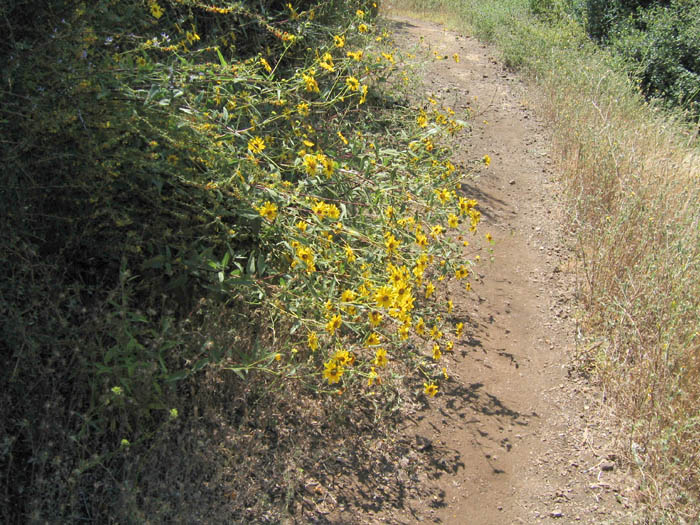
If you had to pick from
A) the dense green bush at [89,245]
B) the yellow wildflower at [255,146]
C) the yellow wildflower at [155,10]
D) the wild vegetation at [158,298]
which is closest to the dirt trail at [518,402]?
the wild vegetation at [158,298]

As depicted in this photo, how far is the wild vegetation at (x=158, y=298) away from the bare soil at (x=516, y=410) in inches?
10.3

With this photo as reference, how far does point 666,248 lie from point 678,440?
1505 millimetres

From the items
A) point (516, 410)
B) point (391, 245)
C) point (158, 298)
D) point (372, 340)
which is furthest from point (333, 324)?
point (516, 410)

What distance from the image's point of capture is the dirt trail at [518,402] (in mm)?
2842

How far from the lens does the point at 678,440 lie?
2.83 metres

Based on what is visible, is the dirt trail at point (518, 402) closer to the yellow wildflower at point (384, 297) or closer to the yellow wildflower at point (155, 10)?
the yellow wildflower at point (384, 297)

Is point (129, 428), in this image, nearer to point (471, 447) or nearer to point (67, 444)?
point (67, 444)

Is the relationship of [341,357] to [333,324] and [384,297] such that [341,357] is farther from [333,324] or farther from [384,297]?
[384,297]

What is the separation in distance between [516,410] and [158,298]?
2.01 meters

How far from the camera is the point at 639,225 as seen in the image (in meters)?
4.25

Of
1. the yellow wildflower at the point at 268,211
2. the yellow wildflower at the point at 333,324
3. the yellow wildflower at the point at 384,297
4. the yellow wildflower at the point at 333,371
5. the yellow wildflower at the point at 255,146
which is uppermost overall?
the yellow wildflower at the point at 255,146

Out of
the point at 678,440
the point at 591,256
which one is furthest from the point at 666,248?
the point at 678,440

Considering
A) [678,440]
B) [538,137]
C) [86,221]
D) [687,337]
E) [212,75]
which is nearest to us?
[86,221]

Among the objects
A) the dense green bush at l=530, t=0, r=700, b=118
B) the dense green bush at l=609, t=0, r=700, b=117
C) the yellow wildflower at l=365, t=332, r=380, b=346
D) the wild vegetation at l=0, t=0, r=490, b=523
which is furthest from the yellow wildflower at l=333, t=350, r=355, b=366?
the dense green bush at l=609, t=0, r=700, b=117
